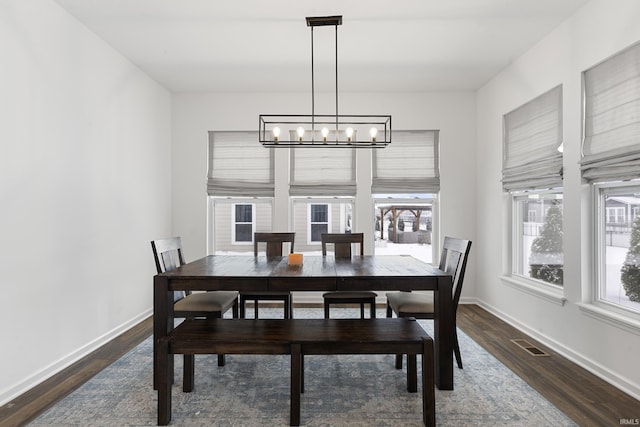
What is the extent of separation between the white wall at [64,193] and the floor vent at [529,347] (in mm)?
3763

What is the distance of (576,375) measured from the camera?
2.66 metres

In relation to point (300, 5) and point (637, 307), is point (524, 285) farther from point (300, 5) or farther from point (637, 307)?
point (300, 5)

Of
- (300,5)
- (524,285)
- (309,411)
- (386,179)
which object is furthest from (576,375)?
(300,5)

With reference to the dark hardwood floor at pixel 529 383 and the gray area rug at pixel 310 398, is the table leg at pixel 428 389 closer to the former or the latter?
the gray area rug at pixel 310 398

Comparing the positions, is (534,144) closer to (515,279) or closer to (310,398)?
(515,279)

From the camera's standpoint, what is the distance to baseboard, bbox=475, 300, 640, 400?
2403 millimetres

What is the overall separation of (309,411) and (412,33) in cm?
312

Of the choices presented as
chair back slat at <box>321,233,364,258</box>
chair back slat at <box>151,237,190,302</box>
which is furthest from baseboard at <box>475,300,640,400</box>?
chair back slat at <box>151,237,190,302</box>

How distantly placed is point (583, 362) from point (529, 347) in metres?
0.45

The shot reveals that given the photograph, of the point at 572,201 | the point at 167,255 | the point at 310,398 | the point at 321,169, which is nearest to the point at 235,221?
the point at 321,169

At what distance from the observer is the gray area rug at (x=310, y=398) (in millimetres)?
2098

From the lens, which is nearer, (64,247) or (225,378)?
(225,378)

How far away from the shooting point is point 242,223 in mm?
5047

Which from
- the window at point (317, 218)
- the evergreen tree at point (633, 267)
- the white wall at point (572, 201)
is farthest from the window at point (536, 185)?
the window at point (317, 218)
